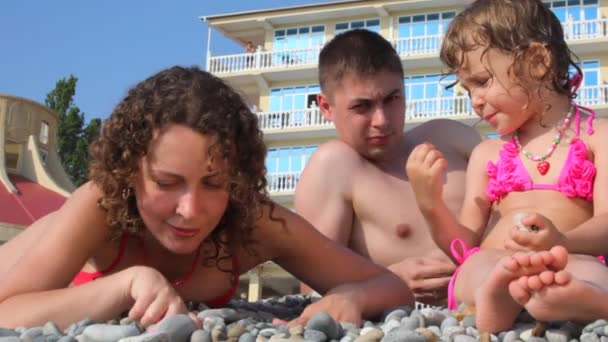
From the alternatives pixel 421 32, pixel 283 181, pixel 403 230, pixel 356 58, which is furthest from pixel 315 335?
pixel 421 32

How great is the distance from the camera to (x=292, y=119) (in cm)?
1770

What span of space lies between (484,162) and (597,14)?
54.4 feet

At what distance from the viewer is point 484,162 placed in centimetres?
200

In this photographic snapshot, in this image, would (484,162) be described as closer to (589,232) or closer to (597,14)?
(589,232)

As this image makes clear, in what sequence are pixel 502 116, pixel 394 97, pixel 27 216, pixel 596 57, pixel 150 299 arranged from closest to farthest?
pixel 150 299 < pixel 502 116 < pixel 394 97 < pixel 27 216 < pixel 596 57

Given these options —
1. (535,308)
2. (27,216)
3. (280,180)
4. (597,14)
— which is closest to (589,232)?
(535,308)

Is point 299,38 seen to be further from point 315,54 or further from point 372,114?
point 372,114

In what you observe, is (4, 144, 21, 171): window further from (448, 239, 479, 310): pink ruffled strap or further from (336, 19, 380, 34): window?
(448, 239, 479, 310): pink ruffled strap

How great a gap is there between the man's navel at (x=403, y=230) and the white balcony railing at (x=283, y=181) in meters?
14.5

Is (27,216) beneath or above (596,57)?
beneath

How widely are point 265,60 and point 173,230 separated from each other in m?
17.0

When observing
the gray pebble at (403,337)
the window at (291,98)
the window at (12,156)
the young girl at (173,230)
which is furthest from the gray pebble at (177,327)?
the window at (291,98)

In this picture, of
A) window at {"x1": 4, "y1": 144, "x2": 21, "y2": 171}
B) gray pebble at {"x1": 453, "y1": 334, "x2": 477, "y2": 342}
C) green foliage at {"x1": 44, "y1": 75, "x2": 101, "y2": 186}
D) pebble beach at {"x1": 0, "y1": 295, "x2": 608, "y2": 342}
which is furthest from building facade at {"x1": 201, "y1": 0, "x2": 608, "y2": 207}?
gray pebble at {"x1": 453, "y1": 334, "x2": 477, "y2": 342}

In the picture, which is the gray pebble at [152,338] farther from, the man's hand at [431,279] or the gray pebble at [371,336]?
the man's hand at [431,279]
